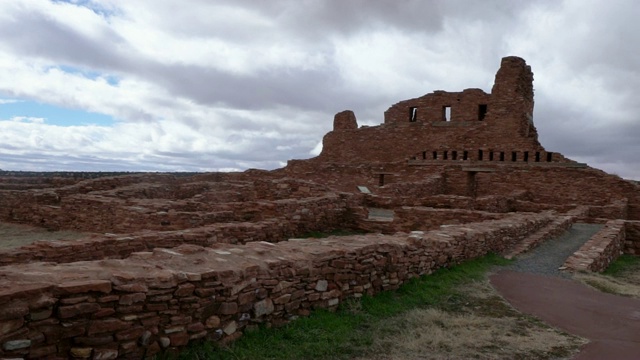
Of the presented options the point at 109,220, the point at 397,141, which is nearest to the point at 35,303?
the point at 109,220

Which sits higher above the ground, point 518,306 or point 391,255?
point 391,255

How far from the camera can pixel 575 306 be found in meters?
7.78

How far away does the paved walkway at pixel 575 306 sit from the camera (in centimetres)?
604

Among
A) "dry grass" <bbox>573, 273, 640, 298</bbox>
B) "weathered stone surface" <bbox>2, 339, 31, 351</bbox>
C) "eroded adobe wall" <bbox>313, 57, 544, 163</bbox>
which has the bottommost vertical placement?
"dry grass" <bbox>573, 273, 640, 298</bbox>

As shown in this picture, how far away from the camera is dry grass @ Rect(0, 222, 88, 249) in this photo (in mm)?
13758

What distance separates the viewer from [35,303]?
3.74 m

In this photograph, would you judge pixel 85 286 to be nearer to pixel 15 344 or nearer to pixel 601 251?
pixel 15 344

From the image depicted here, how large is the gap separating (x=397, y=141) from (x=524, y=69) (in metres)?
9.53

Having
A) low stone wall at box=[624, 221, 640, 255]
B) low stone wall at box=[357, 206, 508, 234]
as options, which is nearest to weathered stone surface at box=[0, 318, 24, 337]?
low stone wall at box=[357, 206, 508, 234]

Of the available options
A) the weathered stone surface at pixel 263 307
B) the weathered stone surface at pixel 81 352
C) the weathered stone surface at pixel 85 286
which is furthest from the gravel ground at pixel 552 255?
the weathered stone surface at pixel 81 352

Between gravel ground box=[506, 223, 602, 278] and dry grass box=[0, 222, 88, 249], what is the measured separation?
12.4 meters

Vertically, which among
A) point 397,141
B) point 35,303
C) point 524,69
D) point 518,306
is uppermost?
point 524,69

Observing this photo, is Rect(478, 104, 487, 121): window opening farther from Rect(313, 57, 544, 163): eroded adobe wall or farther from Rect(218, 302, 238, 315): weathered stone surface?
Rect(218, 302, 238, 315): weathered stone surface

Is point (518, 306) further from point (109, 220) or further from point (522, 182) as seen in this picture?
point (522, 182)
